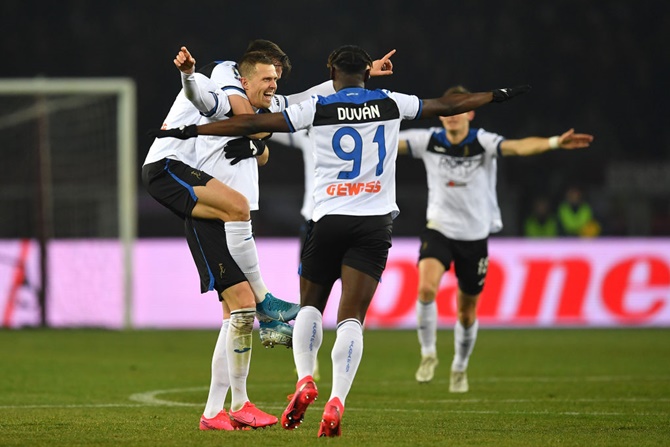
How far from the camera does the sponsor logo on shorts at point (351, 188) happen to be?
5.96m

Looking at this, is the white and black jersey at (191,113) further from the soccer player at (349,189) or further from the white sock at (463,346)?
the white sock at (463,346)

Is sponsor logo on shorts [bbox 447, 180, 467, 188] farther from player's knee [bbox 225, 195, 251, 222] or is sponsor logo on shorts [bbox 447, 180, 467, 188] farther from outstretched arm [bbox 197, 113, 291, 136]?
outstretched arm [bbox 197, 113, 291, 136]

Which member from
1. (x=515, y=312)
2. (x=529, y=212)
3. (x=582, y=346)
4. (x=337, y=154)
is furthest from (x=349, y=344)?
(x=529, y=212)

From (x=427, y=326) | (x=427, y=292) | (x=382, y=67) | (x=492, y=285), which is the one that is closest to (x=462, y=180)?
(x=427, y=292)

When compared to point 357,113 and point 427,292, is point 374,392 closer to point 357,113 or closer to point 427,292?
point 427,292

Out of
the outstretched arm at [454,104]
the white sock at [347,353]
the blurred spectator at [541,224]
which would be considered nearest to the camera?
the white sock at [347,353]

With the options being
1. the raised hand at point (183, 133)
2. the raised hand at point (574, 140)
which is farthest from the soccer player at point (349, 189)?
the raised hand at point (574, 140)

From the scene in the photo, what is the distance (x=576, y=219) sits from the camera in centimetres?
1941

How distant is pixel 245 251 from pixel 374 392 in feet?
9.53

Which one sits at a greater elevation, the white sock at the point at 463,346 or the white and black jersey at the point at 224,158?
the white and black jersey at the point at 224,158

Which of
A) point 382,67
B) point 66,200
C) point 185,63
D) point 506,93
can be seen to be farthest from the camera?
point 66,200

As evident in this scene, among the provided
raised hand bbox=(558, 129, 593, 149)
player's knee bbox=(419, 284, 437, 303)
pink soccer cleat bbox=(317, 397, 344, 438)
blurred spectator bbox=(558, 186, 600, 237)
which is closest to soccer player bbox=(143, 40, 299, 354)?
pink soccer cleat bbox=(317, 397, 344, 438)

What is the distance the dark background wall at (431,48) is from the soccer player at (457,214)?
13.4m

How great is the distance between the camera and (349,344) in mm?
5902
